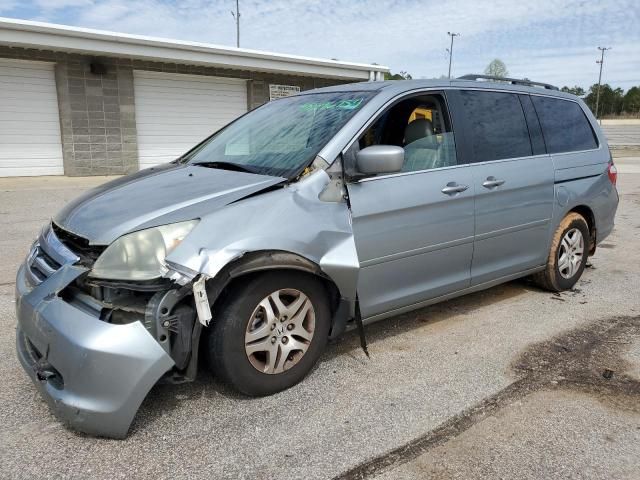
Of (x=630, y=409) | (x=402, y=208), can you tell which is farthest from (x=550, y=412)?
(x=402, y=208)

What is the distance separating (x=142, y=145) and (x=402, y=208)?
1302cm

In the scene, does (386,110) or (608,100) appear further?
(608,100)

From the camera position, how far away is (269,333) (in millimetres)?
2822

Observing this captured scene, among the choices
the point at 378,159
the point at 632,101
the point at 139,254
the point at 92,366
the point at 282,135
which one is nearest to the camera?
the point at 92,366

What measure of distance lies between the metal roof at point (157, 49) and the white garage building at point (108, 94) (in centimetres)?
2

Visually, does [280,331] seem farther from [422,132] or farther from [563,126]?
[563,126]

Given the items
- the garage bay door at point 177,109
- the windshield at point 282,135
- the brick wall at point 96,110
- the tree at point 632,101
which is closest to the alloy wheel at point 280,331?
the windshield at point 282,135

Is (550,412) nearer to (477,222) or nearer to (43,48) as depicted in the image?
(477,222)

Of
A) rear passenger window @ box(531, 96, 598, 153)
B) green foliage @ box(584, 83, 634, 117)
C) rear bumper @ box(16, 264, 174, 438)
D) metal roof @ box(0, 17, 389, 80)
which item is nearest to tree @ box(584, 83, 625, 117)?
green foliage @ box(584, 83, 634, 117)

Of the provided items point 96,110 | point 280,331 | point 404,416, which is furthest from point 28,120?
point 404,416

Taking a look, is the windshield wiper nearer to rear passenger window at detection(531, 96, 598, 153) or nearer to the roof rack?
the roof rack

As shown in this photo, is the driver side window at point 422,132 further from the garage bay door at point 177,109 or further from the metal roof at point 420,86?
the garage bay door at point 177,109

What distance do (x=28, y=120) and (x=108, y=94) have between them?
2.02 metres

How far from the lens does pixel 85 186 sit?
12031 millimetres
